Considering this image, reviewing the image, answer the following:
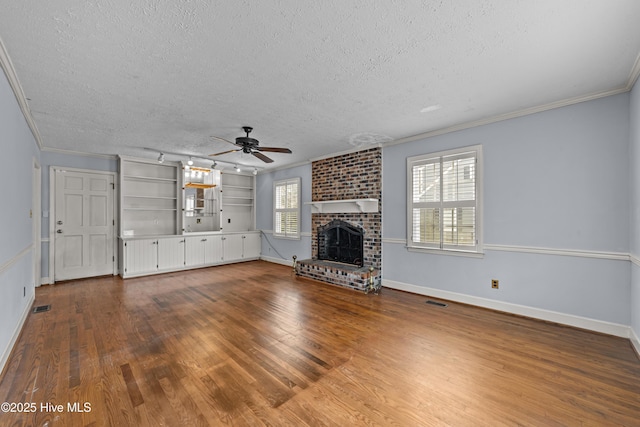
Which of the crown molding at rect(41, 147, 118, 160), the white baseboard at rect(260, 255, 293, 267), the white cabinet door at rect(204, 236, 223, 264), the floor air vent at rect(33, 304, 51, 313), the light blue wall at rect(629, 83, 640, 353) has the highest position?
the crown molding at rect(41, 147, 118, 160)

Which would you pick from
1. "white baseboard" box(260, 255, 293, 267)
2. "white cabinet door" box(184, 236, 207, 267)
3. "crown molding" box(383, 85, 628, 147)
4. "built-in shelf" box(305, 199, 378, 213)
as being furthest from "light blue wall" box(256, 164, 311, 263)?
"crown molding" box(383, 85, 628, 147)

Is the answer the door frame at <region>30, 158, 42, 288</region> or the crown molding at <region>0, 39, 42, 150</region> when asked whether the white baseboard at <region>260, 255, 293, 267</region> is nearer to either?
the door frame at <region>30, 158, 42, 288</region>

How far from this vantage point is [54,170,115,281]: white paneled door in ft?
17.4

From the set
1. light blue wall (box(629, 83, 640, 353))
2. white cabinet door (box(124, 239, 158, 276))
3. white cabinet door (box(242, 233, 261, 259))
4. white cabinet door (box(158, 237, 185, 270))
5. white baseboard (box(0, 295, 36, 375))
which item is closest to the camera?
white baseboard (box(0, 295, 36, 375))

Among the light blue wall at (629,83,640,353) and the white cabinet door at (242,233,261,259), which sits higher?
the light blue wall at (629,83,640,353)

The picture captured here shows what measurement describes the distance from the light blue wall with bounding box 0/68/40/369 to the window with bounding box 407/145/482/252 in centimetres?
480

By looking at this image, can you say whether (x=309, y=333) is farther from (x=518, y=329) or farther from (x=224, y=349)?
(x=518, y=329)

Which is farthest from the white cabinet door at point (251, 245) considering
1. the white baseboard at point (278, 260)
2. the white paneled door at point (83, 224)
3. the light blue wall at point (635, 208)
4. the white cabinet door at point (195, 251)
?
the light blue wall at point (635, 208)

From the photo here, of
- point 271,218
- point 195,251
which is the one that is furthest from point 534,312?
point 195,251

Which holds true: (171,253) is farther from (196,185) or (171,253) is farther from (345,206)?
(345,206)

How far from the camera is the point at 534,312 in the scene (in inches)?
132

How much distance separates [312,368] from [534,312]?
2.93m

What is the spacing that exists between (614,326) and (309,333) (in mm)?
3280

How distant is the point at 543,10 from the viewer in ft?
5.76
